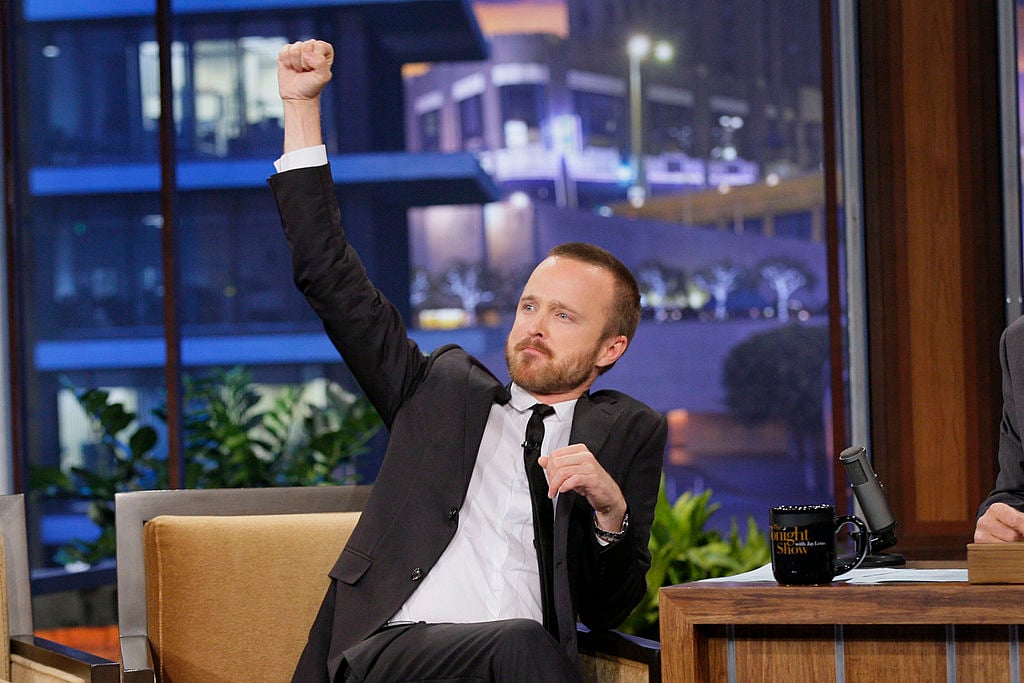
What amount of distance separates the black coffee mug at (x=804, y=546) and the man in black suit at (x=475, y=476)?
1.03ft

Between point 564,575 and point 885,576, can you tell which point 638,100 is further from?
point 885,576

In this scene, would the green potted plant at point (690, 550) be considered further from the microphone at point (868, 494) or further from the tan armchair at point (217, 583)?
the microphone at point (868, 494)

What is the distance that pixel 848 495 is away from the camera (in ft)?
12.7

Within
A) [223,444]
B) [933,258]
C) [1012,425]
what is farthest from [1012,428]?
[223,444]

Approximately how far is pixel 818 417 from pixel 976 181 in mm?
1565

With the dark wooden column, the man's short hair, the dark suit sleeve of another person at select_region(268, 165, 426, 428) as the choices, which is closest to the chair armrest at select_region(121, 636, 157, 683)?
the dark suit sleeve of another person at select_region(268, 165, 426, 428)

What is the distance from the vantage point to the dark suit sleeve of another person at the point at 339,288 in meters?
1.90

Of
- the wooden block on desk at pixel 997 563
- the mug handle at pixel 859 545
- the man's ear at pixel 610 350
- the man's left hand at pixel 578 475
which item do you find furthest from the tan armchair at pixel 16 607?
the wooden block on desk at pixel 997 563

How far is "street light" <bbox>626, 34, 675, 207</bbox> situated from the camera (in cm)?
493

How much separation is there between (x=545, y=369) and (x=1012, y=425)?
32.2 inches

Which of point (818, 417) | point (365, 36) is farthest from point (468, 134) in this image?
point (818, 417)

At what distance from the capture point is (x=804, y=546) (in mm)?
1499

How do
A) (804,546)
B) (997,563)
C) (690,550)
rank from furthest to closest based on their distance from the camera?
(690,550)
(804,546)
(997,563)

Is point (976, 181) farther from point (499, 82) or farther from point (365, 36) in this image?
point (365, 36)
